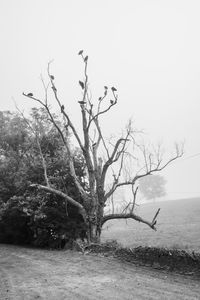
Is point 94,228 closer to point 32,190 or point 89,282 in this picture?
point 32,190

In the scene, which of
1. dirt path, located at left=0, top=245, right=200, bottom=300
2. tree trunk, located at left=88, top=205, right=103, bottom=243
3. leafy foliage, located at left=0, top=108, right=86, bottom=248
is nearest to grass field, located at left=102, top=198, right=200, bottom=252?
tree trunk, located at left=88, top=205, right=103, bottom=243

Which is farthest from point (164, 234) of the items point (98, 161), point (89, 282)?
point (89, 282)

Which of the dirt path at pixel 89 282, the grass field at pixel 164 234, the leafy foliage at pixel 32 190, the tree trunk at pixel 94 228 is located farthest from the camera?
the grass field at pixel 164 234

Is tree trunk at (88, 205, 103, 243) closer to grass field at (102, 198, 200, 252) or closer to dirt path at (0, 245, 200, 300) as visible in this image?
grass field at (102, 198, 200, 252)

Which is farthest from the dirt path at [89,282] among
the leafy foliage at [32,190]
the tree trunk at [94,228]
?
the leafy foliage at [32,190]

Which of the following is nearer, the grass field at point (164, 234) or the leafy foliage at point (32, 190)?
the leafy foliage at point (32, 190)

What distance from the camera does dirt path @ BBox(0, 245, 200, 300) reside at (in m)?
7.44

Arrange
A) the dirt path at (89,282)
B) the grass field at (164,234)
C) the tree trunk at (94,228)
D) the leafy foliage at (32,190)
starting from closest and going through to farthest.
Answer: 1. the dirt path at (89,282)
2. the tree trunk at (94,228)
3. the leafy foliage at (32,190)
4. the grass field at (164,234)

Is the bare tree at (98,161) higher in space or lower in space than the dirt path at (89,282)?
higher

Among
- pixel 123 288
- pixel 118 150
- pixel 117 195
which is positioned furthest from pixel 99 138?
pixel 117 195

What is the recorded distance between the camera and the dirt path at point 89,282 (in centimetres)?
744

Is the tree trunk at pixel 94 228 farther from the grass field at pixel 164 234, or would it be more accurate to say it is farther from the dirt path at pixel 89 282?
the dirt path at pixel 89 282

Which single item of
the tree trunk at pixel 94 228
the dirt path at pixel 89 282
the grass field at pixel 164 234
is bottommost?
the dirt path at pixel 89 282

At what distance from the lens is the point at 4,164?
22.4m
